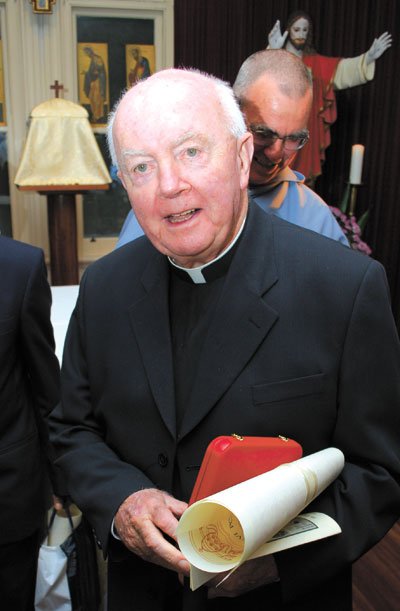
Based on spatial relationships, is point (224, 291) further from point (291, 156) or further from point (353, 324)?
point (291, 156)

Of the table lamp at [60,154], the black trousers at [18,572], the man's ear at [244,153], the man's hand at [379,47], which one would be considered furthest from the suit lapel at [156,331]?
the man's hand at [379,47]

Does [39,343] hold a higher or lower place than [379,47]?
lower

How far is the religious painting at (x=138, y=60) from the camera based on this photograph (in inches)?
214

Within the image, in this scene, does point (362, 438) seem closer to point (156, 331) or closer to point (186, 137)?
point (156, 331)

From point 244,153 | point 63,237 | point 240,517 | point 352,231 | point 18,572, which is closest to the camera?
point 240,517

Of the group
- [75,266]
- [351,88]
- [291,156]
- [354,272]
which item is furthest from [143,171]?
[351,88]

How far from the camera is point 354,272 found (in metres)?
1.06

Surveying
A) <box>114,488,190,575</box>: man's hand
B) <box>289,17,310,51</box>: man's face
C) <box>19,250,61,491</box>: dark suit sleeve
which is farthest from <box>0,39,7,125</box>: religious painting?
<box>114,488,190,575</box>: man's hand

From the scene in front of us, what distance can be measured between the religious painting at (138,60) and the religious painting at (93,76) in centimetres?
21

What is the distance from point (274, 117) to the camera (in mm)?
1695

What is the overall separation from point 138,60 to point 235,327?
5.07 metres

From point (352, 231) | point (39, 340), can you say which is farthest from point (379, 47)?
point (39, 340)

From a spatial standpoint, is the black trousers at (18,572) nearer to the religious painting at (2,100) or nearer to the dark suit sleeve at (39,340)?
the dark suit sleeve at (39,340)

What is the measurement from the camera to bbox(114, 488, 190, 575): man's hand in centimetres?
100
